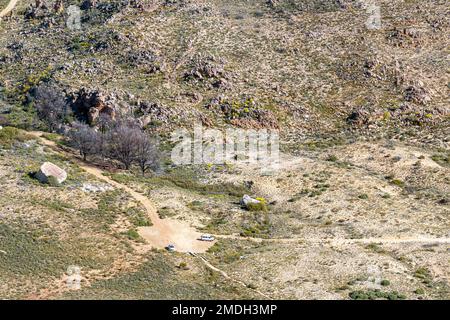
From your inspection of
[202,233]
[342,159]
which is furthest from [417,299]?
[342,159]

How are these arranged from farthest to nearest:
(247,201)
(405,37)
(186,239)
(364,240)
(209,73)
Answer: (405,37), (209,73), (247,201), (364,240), (186,239)

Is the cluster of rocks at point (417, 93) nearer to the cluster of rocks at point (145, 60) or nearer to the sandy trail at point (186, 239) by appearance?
the cluster of rocks at point (145, 60)

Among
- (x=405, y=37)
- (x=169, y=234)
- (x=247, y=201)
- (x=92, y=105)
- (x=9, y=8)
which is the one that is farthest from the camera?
(x=9, y=8)

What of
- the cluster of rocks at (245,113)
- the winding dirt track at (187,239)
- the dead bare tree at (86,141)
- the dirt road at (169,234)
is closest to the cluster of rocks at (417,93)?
the cluster of rocks at (245,113)

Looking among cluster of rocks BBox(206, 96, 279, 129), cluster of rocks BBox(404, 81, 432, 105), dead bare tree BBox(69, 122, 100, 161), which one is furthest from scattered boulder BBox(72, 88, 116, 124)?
cluster of rocks BBox(404, 81, 432, 105)

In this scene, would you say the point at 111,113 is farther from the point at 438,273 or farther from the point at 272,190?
the point at 438,273

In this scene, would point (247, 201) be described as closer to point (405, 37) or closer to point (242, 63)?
point (242, 63)

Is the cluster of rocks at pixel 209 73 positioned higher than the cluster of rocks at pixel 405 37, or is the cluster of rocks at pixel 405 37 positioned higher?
the cluster of rocks at pixel 405 37

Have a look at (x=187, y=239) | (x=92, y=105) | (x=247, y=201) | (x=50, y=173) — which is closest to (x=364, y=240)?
(x=247, y=201)
